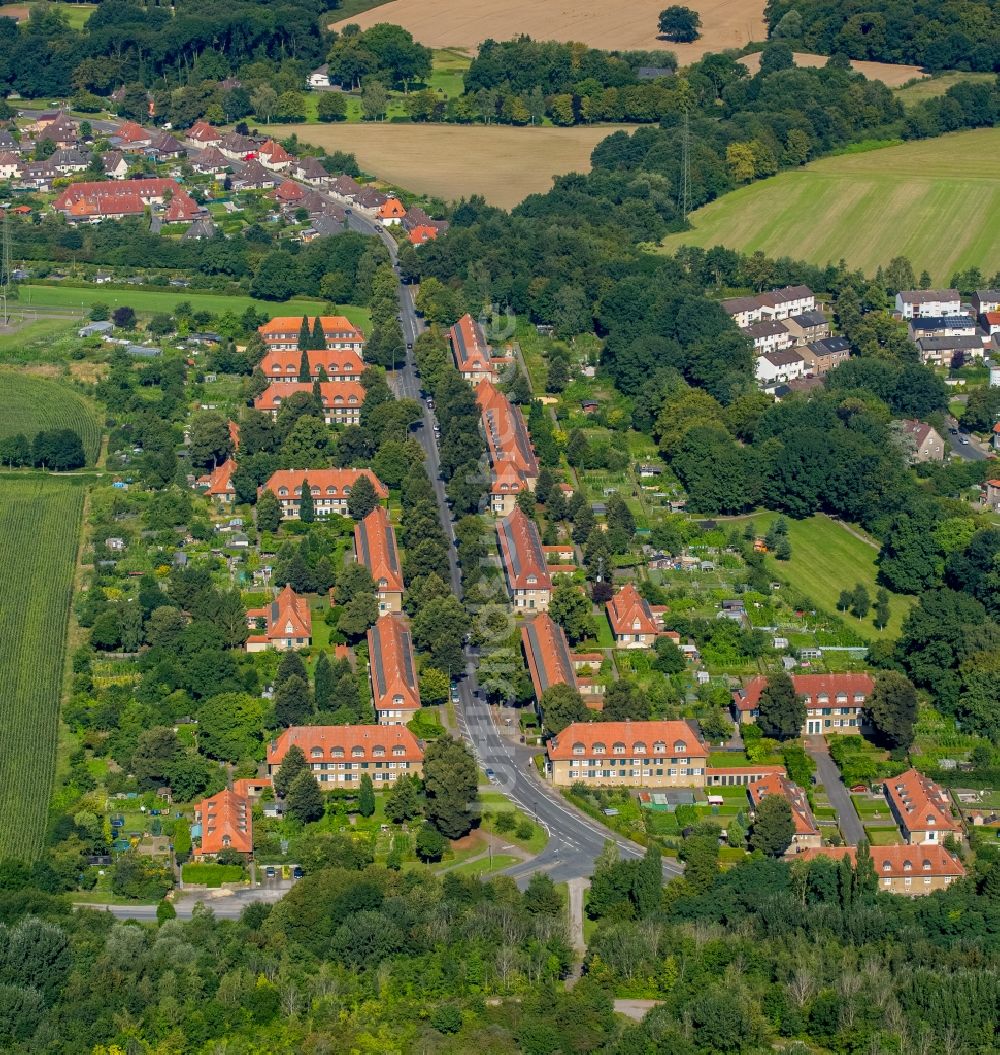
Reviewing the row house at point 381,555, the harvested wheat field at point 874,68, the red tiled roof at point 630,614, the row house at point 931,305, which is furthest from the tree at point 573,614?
the harvested wheat field at point 874,68

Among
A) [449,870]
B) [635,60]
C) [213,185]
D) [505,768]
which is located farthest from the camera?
[635,60]

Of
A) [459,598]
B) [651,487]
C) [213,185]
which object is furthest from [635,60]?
[459,598]

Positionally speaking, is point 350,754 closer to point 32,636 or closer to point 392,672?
point 392,672

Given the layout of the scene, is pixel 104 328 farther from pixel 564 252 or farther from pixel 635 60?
pixel 635 60

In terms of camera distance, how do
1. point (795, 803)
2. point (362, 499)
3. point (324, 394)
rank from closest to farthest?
1. point (795, 803)
2. point (362, 499)
3. point (324, 394)

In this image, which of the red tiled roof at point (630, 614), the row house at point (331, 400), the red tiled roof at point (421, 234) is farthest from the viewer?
the red tiled roof at point (421, 234)

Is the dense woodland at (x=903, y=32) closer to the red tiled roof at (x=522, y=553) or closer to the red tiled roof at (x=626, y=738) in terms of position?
the red tiled roof at (x=522, y=553)

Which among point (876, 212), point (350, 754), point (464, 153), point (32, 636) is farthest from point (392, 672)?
point (464, 153)
